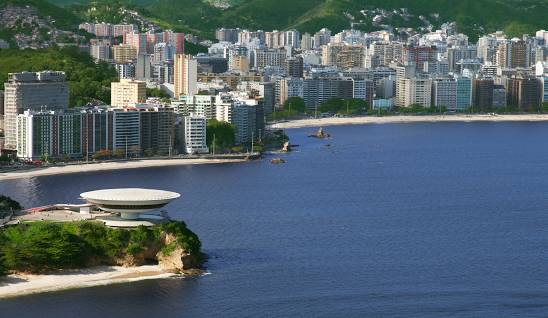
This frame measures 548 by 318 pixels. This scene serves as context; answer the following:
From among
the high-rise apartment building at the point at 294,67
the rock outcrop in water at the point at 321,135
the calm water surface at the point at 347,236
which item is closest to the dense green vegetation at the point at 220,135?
the calm water surface at the point at 347,236

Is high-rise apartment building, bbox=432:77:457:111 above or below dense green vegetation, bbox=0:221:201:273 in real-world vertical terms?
above

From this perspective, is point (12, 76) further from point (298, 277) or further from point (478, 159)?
point (298, 277)

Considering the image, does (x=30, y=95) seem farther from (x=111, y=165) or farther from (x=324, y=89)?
(x=324, y=89)

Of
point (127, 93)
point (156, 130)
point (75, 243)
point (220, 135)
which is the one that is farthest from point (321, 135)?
point (75, 243)

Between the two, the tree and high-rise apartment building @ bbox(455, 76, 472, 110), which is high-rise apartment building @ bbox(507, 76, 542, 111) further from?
the tree

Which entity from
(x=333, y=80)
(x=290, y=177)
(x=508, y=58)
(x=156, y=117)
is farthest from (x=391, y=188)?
(x=508, y=58)

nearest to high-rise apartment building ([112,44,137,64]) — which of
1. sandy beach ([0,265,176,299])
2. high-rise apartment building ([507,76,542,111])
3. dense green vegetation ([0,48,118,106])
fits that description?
dense green vegetation ([0,48,118,106])
